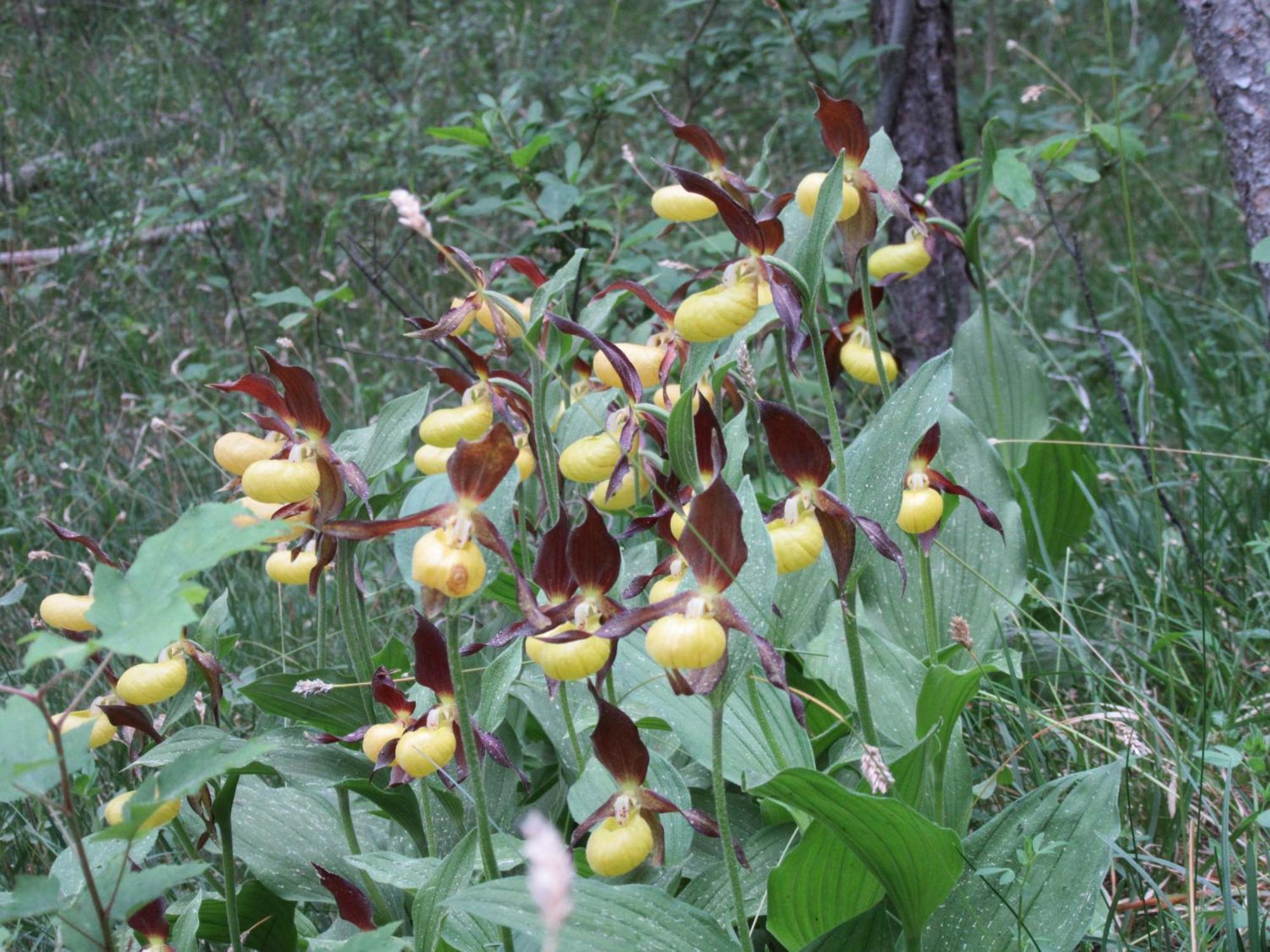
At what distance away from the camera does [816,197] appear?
4.30 ft

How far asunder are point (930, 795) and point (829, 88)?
2.31 metres

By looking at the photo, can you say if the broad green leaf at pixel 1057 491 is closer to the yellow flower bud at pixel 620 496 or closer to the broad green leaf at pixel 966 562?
the broad green leaf at pixel 966 562

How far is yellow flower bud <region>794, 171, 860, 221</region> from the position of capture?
1.31m

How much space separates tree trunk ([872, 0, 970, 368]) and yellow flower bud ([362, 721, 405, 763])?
5.57 feet

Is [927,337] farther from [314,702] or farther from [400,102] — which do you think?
[400,102]

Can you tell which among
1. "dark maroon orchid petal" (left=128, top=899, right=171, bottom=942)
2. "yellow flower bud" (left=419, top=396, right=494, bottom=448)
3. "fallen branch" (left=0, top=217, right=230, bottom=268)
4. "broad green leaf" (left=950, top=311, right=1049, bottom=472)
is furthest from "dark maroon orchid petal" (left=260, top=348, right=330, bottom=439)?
"fallen branch" (left=0, top=217, right=230, bottom=268)

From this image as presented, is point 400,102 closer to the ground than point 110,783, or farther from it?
farther from it

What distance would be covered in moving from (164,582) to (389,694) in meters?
0.49

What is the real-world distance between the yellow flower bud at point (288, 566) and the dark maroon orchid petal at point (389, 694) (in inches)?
8.1

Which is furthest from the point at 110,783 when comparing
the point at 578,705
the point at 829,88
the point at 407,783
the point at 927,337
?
the point at 829,88

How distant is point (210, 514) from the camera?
82 centimetres

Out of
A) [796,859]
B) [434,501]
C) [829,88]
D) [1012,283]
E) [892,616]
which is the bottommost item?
[1012,283]

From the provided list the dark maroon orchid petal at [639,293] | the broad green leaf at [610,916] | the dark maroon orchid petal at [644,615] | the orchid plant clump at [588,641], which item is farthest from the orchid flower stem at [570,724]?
the dark maroon orchid petal at [639,293]

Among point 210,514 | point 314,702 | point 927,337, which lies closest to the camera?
point 210,514
